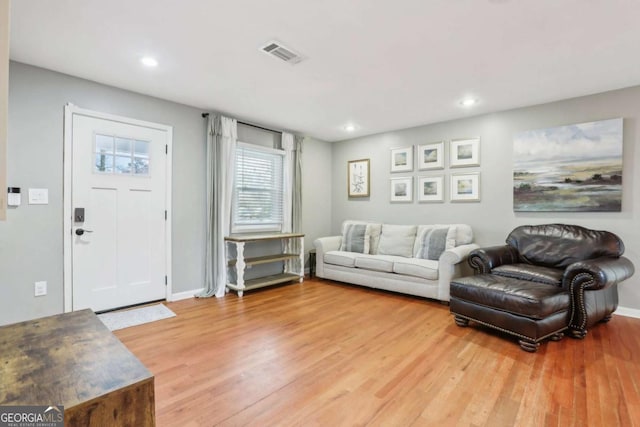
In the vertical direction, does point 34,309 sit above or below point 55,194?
below

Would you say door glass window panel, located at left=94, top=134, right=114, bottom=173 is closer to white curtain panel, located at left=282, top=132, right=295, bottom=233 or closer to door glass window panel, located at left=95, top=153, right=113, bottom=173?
door glass window panel, located at left=95, top=153, right=113, bottom=173

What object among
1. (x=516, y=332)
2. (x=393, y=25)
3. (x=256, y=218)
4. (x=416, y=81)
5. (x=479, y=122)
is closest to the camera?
(x=393, y=25)

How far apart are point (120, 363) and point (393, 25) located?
2.51 meters

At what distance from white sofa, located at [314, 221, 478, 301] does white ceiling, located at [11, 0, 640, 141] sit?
1.80 meters

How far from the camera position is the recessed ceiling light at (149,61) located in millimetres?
2699

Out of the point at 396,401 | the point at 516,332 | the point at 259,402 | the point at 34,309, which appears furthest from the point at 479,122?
the point at 34,309

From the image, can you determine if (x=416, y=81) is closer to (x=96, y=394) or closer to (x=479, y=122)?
(x=479, y=122)

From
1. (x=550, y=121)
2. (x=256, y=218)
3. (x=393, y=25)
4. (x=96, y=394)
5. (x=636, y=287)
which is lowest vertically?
(x=636, y=287)

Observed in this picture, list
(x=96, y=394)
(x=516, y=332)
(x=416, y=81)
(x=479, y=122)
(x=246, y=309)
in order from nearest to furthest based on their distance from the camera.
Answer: (x=96, y=394) → (x=516, y=332) → (x=416, y=81) → (x=246, y=309) → (x=479, y=122)

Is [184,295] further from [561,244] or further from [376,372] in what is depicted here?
[561,244]

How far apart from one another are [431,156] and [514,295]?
104 inches

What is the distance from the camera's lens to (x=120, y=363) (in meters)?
0.99

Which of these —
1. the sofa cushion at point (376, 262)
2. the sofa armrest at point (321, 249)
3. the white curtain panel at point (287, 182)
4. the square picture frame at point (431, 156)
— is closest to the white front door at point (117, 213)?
the white curtain panel at point (287, 182)

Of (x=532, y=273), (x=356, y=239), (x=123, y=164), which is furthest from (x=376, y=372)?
(x=123, y=164)
